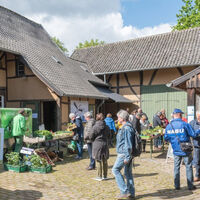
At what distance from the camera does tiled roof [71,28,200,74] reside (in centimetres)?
1652

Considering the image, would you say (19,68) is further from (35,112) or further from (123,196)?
(123,196)

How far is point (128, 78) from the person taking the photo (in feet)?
59.5

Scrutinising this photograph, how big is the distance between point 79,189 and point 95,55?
53.0 ft

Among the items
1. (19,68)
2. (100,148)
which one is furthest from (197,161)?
(19,68)

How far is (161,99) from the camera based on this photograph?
1716 cm

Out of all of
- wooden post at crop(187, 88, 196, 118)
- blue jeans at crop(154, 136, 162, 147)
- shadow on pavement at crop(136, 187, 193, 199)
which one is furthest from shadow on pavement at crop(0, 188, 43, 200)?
blue jeans at crop(154, 136, 162, 147)

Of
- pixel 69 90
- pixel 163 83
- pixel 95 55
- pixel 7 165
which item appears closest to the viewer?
pixel 7 165

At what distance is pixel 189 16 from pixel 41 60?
17.8 m

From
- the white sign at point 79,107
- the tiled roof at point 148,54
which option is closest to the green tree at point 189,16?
the tiled roof at point 148,54

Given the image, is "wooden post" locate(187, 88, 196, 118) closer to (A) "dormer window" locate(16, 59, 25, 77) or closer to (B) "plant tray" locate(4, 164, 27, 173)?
(B) "plant tray" locate(4, 164, 27, 173)

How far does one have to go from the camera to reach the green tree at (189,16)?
83.0 ft

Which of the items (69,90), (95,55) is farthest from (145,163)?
(95,55)

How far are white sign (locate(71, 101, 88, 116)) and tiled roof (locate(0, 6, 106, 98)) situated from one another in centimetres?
66

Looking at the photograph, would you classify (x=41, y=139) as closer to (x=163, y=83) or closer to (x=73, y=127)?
(x=73, y=127)
